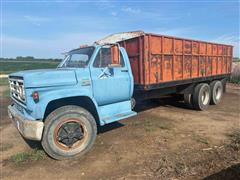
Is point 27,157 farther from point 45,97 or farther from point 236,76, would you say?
point 236,76

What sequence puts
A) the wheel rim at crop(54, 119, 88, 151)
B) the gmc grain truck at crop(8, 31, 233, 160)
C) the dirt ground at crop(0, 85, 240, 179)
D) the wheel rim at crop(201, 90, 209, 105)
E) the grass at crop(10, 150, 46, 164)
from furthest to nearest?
the wheel rim at crop(201, 90, 209, 105)
the grass at crop(10, 150, 46, 164)
the wheel rim at crop(54, 119, 88, 151)
the gmc grain truck at crop(8, 31, 233, 160)
the dirt ground at crop(0, 85, 240, 179)

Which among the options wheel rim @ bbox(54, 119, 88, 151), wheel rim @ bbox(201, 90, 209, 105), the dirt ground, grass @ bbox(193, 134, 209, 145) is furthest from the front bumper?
wheel rim @ bbox(201, 90, 209, 105)

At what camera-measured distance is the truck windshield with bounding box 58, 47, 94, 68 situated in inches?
206

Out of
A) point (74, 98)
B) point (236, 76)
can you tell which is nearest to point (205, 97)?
point (74, 98)

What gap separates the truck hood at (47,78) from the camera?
4.12m

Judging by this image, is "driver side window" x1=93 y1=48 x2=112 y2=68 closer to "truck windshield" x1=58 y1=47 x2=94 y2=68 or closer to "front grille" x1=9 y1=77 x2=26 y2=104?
"truck windshield" x1=58 y1=47 x2=94 y2=68

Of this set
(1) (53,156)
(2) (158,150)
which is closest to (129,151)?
(2) (158,150)

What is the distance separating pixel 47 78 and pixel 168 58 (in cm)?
396

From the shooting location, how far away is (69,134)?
461 centimetres

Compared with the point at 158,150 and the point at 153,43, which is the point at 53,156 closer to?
the point at 158,150

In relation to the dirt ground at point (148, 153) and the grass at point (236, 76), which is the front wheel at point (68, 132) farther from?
the grass at point (236, 76)

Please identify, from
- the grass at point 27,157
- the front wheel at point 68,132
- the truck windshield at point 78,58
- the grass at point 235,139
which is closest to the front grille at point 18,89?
the front wheel at point 68,132

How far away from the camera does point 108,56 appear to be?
5.42 metres

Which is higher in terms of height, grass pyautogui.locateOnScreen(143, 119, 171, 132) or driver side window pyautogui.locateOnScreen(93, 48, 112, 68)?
driver side window pyautogui.locateOnScreen(93, 48, 112, 68)
